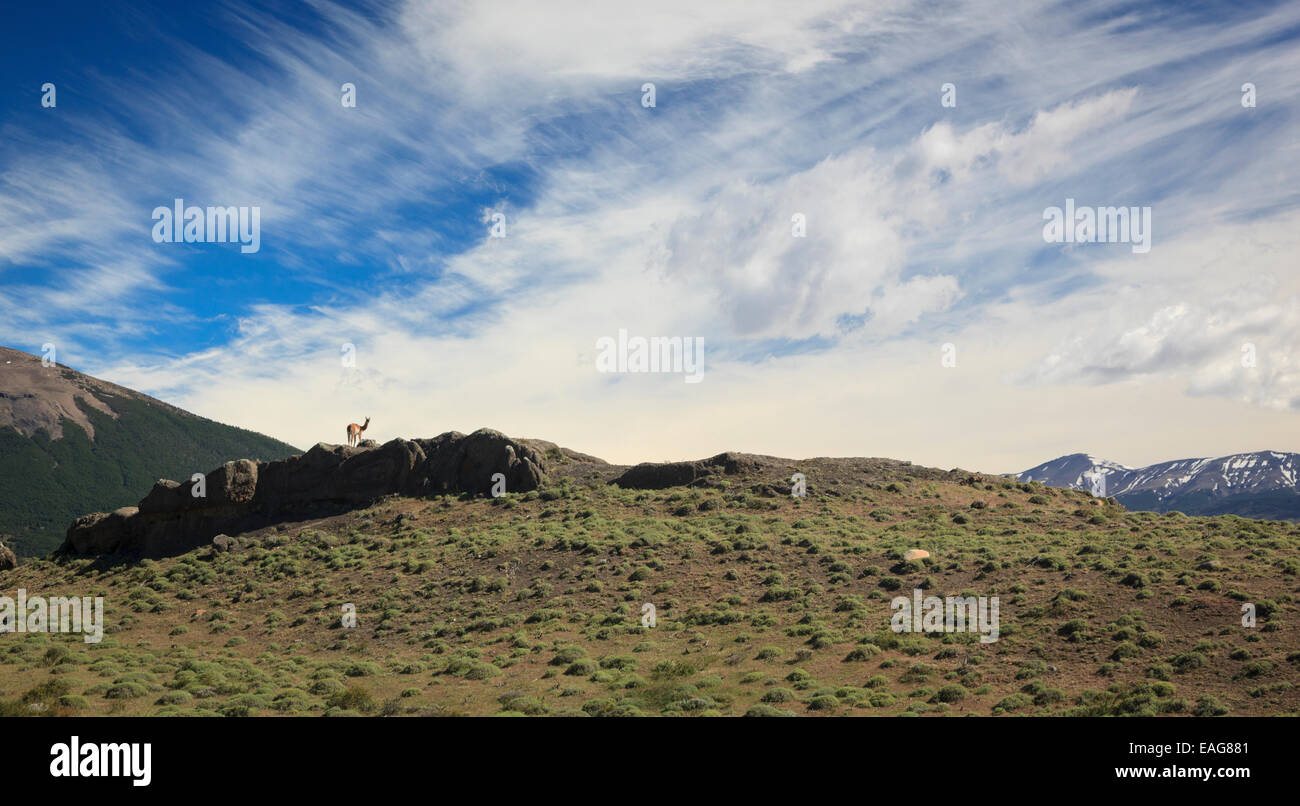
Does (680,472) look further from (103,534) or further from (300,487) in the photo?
(103,534)

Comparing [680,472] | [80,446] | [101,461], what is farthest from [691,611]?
[80,446]

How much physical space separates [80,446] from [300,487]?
478 ft

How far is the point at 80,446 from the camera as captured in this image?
157875 millimetres

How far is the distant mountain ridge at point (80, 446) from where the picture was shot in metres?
130

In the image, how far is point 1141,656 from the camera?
2253 centimetres

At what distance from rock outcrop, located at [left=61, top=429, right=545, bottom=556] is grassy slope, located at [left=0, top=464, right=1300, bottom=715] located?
205cm

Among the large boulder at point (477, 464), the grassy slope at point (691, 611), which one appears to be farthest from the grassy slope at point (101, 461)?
the grassy slope at point (691, 611)

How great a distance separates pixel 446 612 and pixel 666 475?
19.9 m

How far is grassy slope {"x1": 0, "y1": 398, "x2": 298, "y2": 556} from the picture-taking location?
124 meters

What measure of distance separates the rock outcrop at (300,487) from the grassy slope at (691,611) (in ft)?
6.72

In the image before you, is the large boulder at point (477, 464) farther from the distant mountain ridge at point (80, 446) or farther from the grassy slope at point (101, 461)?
the distant mountain ridge at point (80, 446)

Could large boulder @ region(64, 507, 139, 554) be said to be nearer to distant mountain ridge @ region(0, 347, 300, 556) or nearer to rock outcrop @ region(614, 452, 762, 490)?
rock outcrop @ region(614, 452, 762, 490)
